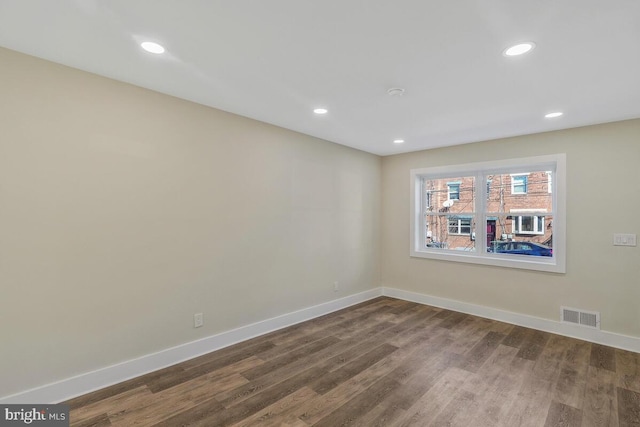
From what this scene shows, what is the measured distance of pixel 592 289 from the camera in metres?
3.44

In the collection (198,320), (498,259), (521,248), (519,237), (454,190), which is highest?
(454,190)

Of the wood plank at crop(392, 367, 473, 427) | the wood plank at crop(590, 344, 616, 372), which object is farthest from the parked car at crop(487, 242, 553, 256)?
the wood plank at crop(392, 367, 473, 427)

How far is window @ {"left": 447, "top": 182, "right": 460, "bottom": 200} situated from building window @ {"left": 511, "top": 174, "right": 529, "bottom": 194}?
2.43ft

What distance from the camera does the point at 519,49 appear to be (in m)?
1.93

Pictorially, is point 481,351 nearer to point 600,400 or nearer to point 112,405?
point 600,400

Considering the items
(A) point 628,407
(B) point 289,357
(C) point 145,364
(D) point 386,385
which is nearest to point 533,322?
(A) point 628,407

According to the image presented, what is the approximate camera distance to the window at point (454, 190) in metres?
4.70

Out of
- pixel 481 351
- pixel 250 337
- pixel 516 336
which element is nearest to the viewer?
pixel 481 351

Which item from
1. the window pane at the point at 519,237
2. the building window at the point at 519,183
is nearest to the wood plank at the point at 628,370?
the window pane at the point at 519,237

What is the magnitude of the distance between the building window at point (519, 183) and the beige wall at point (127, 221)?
2841 millimetres

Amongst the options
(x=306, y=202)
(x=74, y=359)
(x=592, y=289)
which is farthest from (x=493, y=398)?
(x=74, y=359)

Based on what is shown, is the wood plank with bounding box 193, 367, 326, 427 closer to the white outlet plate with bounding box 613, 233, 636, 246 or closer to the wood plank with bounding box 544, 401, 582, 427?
the wood plank with bounding box 544, 401, 582, 427

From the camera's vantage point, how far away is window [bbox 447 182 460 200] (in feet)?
15.4

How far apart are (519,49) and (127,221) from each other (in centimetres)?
313
